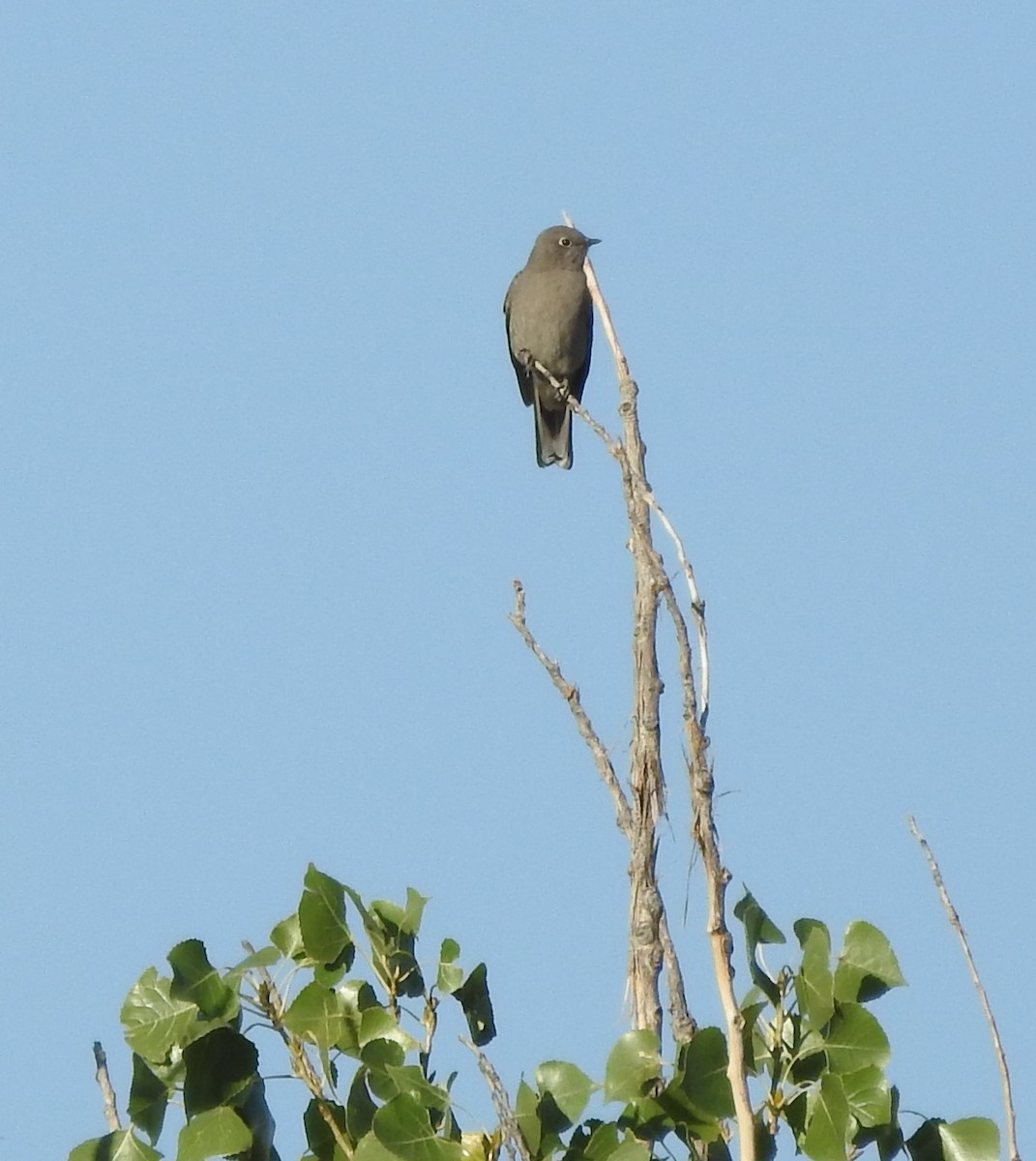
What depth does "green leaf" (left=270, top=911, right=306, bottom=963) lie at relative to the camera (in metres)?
3.03

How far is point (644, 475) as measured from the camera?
401 centimetres

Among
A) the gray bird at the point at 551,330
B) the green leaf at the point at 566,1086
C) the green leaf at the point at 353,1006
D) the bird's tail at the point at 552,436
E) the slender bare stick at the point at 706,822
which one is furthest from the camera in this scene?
the bird's tail at the point at 552,436

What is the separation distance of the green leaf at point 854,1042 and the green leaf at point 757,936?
0.40 ft

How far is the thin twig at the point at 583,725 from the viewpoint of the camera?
339 centimetres

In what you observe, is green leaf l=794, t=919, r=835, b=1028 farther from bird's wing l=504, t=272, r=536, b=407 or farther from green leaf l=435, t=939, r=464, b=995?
bird's wing l=504, t=272, r=536, b=407

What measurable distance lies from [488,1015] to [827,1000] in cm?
61

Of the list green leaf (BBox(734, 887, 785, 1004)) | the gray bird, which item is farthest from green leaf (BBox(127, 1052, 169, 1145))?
the gray bird

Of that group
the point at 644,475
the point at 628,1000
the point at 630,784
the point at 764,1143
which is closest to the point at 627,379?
the point at 644,475

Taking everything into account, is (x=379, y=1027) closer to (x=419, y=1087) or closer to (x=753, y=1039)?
(x=419, y=1087)

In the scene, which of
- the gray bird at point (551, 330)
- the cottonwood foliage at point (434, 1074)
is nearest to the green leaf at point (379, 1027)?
the cottonwood foliage at point (434, 1074)

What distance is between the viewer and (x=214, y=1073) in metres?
2.91

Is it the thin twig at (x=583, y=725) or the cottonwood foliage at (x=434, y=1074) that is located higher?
the thin twig at (x=583, y=725)

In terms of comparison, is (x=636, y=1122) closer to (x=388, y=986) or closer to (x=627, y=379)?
(x=388, y=986)

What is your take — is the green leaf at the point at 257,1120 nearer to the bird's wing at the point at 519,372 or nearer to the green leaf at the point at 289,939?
the green leaf at the point at 289,939
